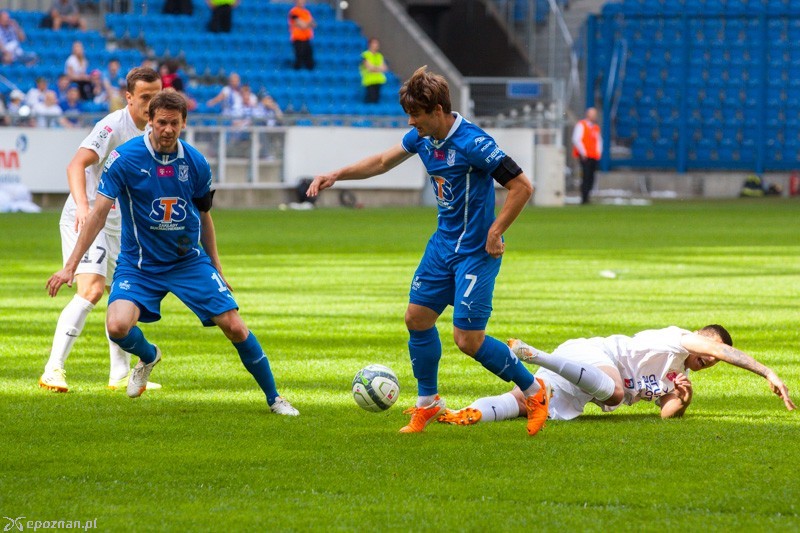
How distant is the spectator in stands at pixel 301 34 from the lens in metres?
33.2

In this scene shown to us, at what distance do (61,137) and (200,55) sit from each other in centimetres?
649

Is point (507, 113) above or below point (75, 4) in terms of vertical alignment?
below

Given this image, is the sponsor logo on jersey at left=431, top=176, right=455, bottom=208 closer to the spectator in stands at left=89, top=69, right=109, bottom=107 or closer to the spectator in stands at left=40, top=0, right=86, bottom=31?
the spectator in stands at left=89, top=69, right=109, bottom=107

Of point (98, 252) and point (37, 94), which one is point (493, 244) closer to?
point (98, 252)

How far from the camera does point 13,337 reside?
10.6 m

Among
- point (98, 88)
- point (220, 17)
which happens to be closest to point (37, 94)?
point (98, 88)

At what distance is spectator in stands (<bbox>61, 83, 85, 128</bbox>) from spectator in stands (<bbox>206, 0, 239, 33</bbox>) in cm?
548

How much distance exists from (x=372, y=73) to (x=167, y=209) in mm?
25977

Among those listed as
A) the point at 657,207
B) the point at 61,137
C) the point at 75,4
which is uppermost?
the point at 75,4

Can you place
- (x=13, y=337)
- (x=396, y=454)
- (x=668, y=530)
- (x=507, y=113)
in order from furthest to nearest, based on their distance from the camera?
(x=507, y=113) → (x=13, y=337) → (x=396, y=454) → (x=668, y=530)

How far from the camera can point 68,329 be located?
8.40 m

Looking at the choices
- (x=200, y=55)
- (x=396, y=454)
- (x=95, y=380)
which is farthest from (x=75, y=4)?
(x=396, y=454)

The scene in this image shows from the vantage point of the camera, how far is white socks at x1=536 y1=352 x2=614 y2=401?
22.9 feet

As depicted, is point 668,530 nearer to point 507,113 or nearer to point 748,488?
point 748,488
